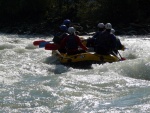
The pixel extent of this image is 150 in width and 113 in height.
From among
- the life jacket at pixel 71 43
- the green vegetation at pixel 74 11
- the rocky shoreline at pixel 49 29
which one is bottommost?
the rocky shoreline at pixel 49 29

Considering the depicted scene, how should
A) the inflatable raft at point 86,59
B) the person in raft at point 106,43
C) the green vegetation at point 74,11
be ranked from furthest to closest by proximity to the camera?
the green vegetation at point 74,11
the person in raft at point 106,43
the inflatable raft at point 86,59

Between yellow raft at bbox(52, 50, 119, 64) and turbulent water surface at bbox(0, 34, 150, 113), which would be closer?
turbulent water surface at bbox(0, 34, 150, 113)

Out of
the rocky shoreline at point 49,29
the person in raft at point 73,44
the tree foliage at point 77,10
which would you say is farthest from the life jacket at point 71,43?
the tree foliage at point 77,10

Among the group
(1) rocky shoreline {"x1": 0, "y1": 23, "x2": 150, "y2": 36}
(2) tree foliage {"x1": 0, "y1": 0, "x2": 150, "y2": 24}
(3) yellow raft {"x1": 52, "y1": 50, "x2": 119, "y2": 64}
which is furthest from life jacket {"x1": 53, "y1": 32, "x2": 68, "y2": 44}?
(2) tree foliage {"x1": 0, "y1": 0, "x2": 150, "y2": 24}

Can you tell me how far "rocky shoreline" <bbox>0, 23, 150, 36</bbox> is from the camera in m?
22.6

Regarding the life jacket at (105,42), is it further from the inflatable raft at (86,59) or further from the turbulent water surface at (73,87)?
the turbulent water surface at (73,87)

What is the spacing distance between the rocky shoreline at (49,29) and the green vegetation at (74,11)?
0.72 metres

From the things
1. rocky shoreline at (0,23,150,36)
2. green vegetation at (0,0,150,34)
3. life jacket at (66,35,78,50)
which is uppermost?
life jacket at (66,35,78,50)

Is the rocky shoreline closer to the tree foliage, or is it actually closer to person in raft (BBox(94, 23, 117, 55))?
the tree foliage

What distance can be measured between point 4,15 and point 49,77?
22.6m

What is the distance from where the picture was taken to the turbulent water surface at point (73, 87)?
6.94m

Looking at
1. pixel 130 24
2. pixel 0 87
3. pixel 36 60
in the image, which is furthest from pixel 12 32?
pixel 0 87

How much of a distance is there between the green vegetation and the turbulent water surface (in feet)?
46.5

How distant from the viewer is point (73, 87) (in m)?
8.33
